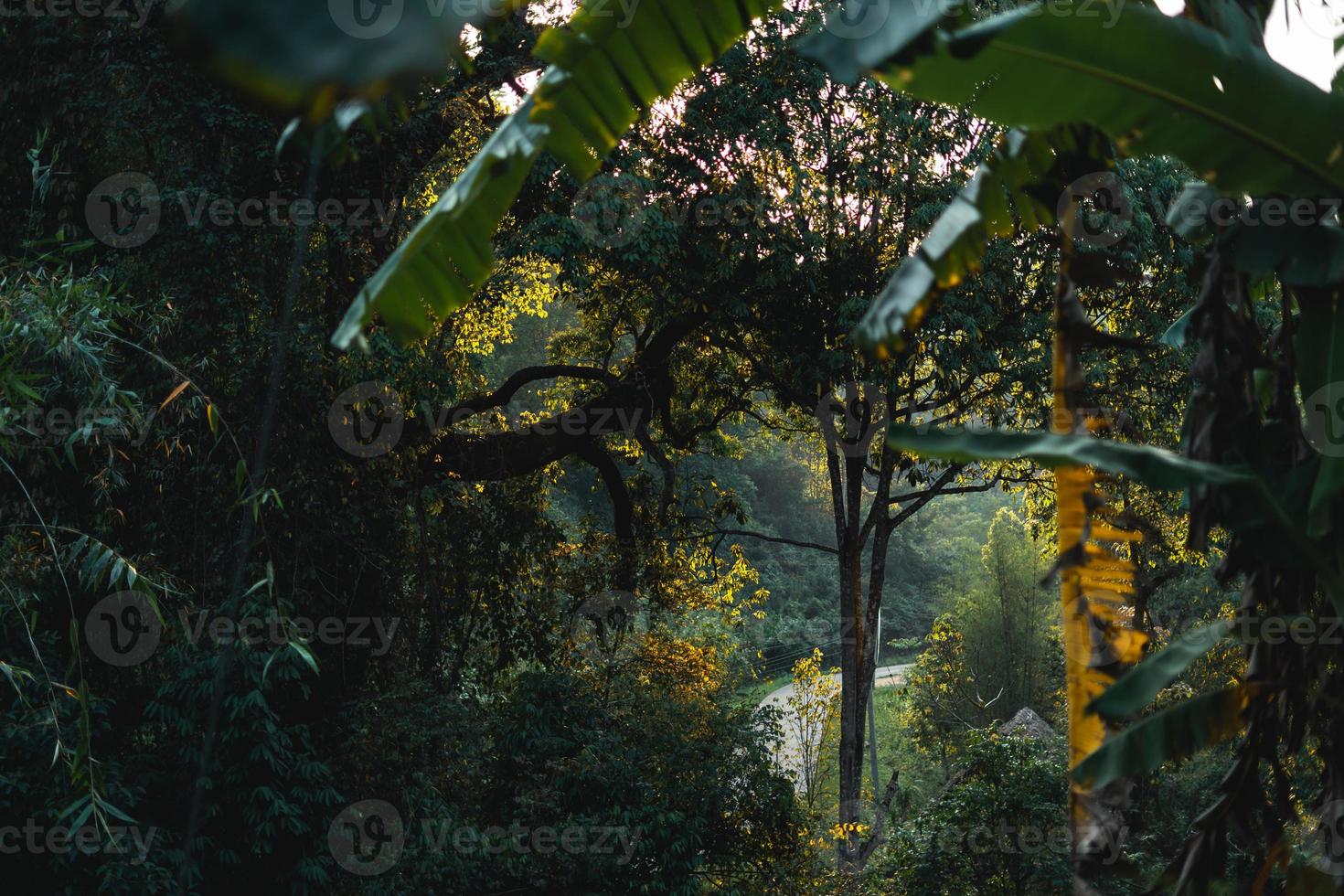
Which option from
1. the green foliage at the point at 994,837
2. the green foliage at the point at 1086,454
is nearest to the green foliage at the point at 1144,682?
the green foliage at the point at 1086,454

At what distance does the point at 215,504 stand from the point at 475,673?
3.91 m

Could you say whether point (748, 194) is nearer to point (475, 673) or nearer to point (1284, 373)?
point (475, 673)

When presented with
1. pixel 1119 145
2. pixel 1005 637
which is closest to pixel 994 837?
pixel 1119 145

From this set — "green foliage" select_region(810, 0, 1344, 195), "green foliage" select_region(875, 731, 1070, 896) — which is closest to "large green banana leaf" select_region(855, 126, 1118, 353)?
"green foliage" select_region(810, 0, 1344, 195)

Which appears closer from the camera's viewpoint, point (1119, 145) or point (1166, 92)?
point (1166, 92)

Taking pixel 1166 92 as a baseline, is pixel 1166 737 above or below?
below

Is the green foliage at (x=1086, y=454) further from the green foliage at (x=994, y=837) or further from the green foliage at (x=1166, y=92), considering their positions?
the green foliage at (x=994, y=837)

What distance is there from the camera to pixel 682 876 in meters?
7.35

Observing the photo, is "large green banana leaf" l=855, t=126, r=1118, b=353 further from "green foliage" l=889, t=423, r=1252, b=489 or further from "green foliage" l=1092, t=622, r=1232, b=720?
"green foliage" l=1092, t=622, r=1232, b=720

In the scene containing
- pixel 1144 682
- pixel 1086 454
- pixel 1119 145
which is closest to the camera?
pixel 1086 454

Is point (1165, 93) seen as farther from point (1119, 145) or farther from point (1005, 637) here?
point (1005, 637)

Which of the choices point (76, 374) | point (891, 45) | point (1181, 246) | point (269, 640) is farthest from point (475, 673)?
point (891, 45)

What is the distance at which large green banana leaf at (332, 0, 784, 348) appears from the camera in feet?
6.11

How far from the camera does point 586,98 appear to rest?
197cm
